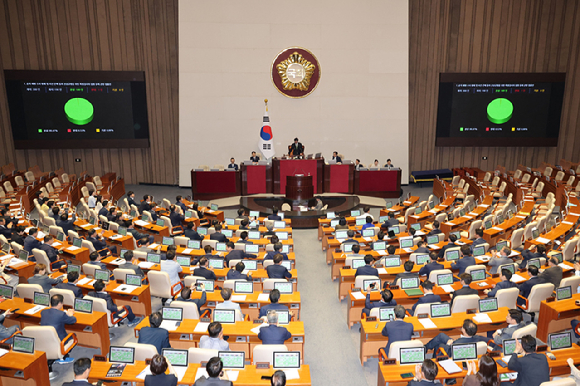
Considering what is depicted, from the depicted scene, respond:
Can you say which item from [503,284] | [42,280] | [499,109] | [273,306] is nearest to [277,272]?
[273,306]

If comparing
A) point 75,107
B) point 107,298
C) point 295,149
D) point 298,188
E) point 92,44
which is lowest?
point 107,298

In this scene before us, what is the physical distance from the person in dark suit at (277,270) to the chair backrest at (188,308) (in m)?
2.07

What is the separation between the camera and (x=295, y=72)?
20.1 metres

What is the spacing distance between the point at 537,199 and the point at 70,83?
67.3 feet

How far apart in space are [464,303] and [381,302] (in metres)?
1.42

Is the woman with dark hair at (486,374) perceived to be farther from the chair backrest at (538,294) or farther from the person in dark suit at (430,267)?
the person in dark suit at (430,267)

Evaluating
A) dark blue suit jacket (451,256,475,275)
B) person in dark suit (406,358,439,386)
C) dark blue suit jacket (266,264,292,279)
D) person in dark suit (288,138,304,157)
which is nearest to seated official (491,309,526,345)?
person in dark suit (406,358,439,386)

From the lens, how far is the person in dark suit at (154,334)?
620cm

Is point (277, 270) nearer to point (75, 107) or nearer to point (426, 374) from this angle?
point (426, 374)

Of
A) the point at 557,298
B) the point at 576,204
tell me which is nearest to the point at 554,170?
the point at 576,204

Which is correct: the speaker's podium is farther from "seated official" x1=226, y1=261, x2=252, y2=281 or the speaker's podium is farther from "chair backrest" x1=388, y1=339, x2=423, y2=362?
"chair backrest" x1=388, y1=339, x2=423, y2=362

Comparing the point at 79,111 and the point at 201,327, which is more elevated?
the point at 79,111

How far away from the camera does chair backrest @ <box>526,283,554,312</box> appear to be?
762cm

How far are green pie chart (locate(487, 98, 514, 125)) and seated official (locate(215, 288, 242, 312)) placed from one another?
61.2ft
